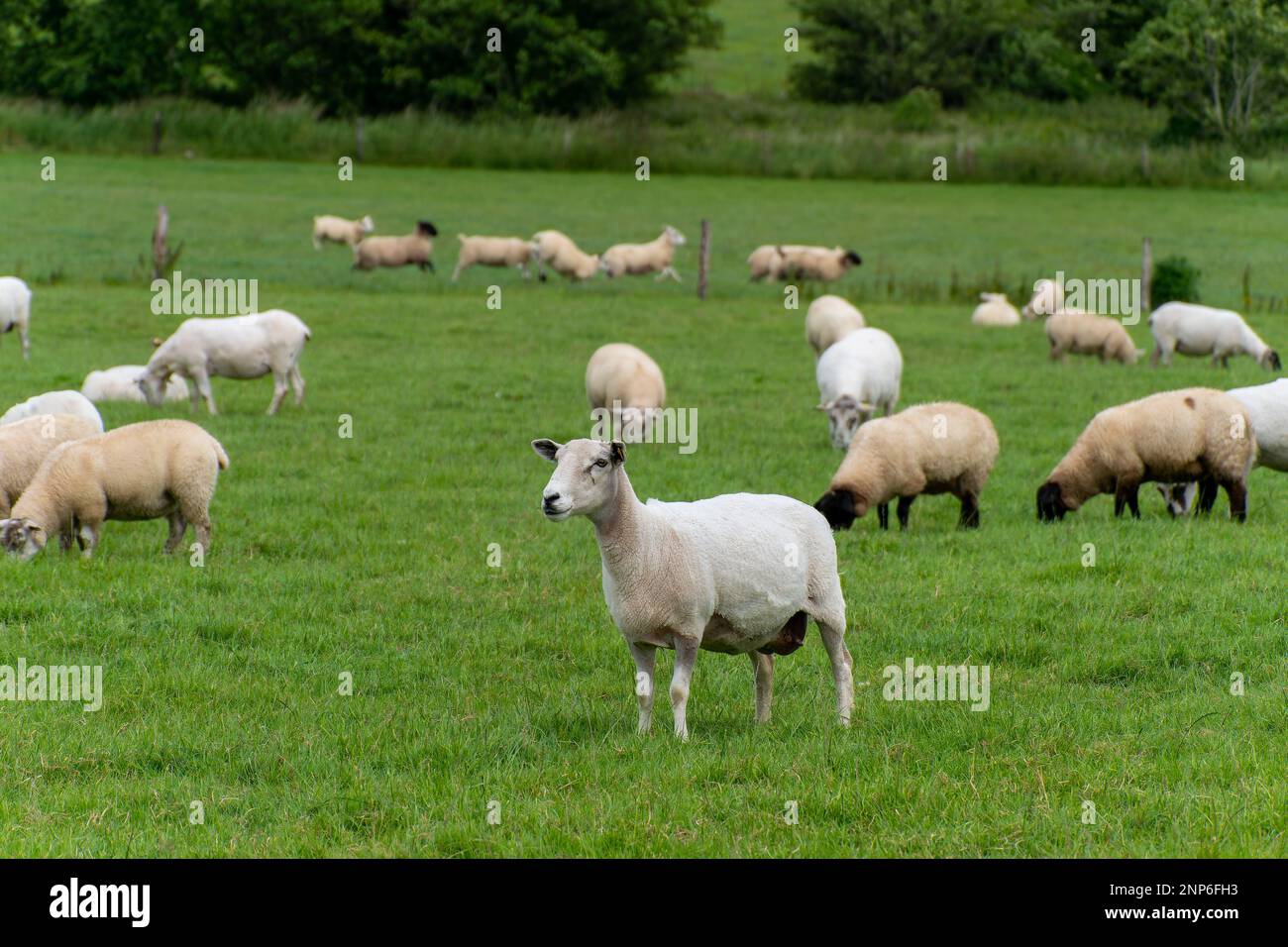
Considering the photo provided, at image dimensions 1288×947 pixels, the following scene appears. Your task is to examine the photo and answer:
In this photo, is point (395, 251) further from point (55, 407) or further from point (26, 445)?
point (26, 445)

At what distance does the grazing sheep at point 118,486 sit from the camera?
11.1m

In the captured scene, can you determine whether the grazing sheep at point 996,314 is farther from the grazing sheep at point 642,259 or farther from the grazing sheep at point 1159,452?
the grazing sheep at point 1159,452

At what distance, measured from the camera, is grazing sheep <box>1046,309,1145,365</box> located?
2528 centimetres

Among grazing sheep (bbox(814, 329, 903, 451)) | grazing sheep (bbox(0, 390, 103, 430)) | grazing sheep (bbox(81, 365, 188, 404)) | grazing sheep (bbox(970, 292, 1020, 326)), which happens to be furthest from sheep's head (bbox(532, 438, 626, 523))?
grazing sheep (bbox(970, 292, 1020, 326))

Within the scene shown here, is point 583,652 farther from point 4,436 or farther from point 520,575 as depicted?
point 4,436

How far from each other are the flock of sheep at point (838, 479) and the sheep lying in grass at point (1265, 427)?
0.6 inches

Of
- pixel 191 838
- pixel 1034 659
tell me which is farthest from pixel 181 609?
pixel 1034 659

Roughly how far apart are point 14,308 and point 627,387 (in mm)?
10110

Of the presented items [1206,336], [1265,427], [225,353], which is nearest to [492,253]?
[1206,336]

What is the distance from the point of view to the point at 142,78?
Result: 219ft

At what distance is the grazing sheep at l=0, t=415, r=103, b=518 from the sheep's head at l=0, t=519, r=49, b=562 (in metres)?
1.07

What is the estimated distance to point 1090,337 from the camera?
25.3 meters

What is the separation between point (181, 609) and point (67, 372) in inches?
461

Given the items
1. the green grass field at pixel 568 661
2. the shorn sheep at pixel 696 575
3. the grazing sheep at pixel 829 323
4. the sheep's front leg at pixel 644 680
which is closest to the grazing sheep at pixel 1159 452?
the green grass field at pixel 568 661
